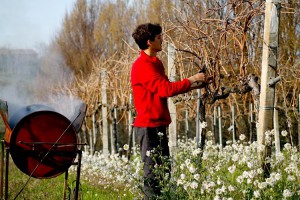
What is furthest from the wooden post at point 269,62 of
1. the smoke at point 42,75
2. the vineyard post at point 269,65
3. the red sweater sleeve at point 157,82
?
the smoke at point 42,75

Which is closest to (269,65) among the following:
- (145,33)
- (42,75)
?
(145,33)

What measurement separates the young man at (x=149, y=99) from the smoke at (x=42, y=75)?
23.1 ft

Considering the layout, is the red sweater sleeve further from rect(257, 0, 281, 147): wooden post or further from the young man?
rect(257, 0, 281, 147): wooden post

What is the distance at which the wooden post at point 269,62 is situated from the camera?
4660 mm

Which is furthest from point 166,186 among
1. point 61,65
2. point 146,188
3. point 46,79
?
point 61,65

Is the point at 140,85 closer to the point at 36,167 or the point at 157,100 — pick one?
the point at 157,100

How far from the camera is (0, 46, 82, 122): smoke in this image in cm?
1573

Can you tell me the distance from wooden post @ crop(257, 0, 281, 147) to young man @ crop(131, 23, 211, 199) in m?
0.60

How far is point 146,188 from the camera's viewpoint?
4.45 meters

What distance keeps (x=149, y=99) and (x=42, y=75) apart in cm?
2531

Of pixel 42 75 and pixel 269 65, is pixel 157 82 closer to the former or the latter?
pixel 269 65

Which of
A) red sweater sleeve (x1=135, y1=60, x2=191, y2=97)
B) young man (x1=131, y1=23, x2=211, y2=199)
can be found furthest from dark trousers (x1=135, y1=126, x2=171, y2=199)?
red sweater sleeve (x1=135, y1=60, x2=191, y2=97)

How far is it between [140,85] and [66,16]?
29.6 metres

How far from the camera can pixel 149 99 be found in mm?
4438
